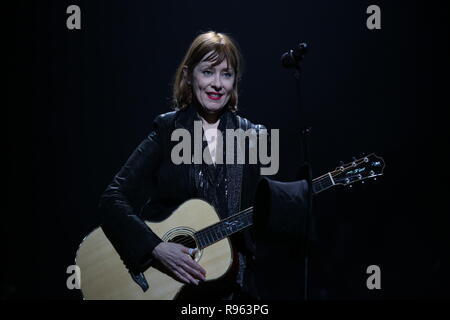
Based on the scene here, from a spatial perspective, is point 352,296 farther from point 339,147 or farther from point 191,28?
point 191,28

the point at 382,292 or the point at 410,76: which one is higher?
the point at 410,76

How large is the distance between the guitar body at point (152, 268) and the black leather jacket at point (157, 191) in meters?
0.07

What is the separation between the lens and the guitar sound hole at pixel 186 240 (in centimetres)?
222

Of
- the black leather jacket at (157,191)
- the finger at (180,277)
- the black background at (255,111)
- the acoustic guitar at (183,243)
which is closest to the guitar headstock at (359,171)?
the acoustic guitar at (183,243)

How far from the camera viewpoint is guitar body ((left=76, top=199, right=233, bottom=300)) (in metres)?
2.13

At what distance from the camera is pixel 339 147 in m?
3.54

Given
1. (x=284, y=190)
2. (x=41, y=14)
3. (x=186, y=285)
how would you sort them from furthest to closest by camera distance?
(x=41, y=14) < (x=186, y=285) < (x=284, y=190)

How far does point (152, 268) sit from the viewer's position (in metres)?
2.24

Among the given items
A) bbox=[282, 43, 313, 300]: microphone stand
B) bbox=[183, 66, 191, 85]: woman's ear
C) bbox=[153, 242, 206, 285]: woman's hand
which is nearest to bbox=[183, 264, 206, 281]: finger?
bbox=[153, 242, 206, 285]: woman's hand

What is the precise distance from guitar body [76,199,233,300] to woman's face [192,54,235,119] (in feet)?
1.72

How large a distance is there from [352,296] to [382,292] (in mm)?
228

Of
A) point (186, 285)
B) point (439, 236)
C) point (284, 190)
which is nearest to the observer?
point (284, 190)

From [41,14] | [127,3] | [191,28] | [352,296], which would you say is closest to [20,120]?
[41,14]

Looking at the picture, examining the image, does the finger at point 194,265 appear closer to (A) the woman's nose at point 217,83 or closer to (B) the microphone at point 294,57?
(A) the woman's nose at point 217,83
